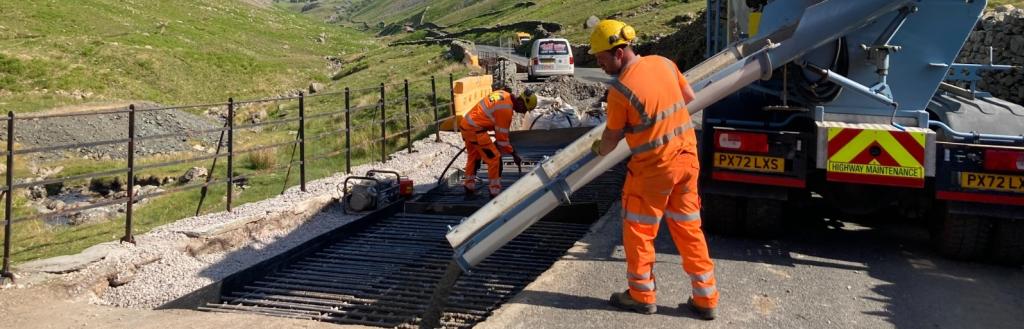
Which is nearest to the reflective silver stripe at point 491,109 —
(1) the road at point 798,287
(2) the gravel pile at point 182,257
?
(2) the gravel pile at point 182,257

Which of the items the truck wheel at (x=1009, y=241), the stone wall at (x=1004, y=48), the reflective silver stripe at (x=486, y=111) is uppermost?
the stone wall at (x=1004, y=48)

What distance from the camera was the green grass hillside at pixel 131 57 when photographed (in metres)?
29.3

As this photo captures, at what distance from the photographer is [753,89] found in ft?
22.1

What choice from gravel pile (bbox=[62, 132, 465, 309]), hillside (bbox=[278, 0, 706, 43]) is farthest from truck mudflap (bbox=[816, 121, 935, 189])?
hillside (bbox=[278, 0, 706, 43])

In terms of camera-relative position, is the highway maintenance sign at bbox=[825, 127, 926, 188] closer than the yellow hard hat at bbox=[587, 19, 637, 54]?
No

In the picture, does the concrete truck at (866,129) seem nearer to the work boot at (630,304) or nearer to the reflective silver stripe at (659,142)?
the reflective silver stripe at (659,142)

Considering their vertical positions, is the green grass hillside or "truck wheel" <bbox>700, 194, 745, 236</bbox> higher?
the green grass hillside

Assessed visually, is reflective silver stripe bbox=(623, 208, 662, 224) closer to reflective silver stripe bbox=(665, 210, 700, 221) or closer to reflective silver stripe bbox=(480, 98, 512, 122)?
reflective silver stripe bbox=(665, 210, 700, 221)

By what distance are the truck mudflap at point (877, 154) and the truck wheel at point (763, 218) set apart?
0.60m

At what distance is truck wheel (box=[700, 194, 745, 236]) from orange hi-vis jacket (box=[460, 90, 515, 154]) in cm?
259

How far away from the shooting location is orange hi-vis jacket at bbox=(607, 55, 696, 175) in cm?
423

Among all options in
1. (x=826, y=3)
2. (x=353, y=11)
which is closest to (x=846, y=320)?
(x=826, y=3)

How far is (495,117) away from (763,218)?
3088 millimetres

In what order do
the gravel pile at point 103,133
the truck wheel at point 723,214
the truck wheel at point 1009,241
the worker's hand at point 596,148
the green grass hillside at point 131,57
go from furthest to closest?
1. the green grass hillside at point 131,57
2. the gravel pile at point 103,133
3. the truck wheel at point 723,214
4. the truck wheel at point 1009,241
5. the worker's hand at point 596,148
